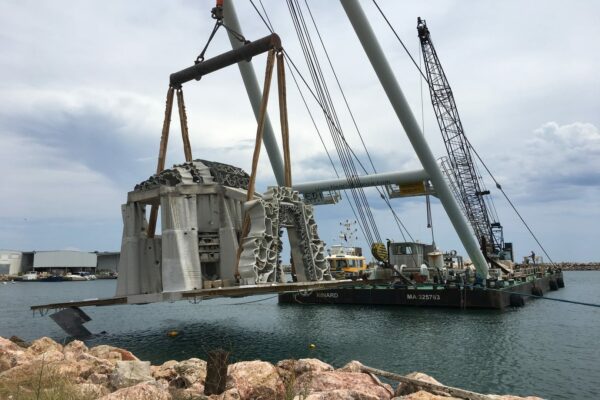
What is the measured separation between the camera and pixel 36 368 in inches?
488

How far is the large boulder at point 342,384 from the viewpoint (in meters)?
10.8

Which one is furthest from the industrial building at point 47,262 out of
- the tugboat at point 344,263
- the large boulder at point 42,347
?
the large boulder at point 42,347

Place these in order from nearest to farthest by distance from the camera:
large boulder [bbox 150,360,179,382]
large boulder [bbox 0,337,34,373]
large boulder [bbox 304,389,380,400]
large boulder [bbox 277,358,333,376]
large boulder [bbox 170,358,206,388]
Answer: large boulder [bbox 304,389,380,400] < large boulder [bbox 170,358,206,388] < large boulder [bbox 150,360,179,382] < large boulder [bbox 277,358,333,376] < large boulder [bbox 0,337,34,373]

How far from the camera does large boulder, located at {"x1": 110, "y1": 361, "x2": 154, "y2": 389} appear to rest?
456 inches

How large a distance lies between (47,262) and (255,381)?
155 meters

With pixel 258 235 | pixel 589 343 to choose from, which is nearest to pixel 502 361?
pixel 589 343

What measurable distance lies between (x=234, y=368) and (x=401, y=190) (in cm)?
3961

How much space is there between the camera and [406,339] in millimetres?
25109

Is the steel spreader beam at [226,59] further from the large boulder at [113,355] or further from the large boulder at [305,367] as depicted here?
the large boulder at [305,367]

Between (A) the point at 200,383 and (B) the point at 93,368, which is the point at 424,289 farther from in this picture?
(B) the point at 93,368

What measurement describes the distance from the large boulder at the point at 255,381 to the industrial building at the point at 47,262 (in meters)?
148

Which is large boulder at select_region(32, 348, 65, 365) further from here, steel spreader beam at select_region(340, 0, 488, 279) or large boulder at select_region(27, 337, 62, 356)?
steel spreader beam at select_region(340, 0, 488, 279)

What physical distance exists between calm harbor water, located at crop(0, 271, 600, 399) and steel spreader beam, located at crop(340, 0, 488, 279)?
7659 mm

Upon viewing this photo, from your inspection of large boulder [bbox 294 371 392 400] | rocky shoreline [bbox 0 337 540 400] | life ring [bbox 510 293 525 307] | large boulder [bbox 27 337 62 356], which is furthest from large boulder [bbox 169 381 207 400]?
life ring [bbox 510 293 525 307]
